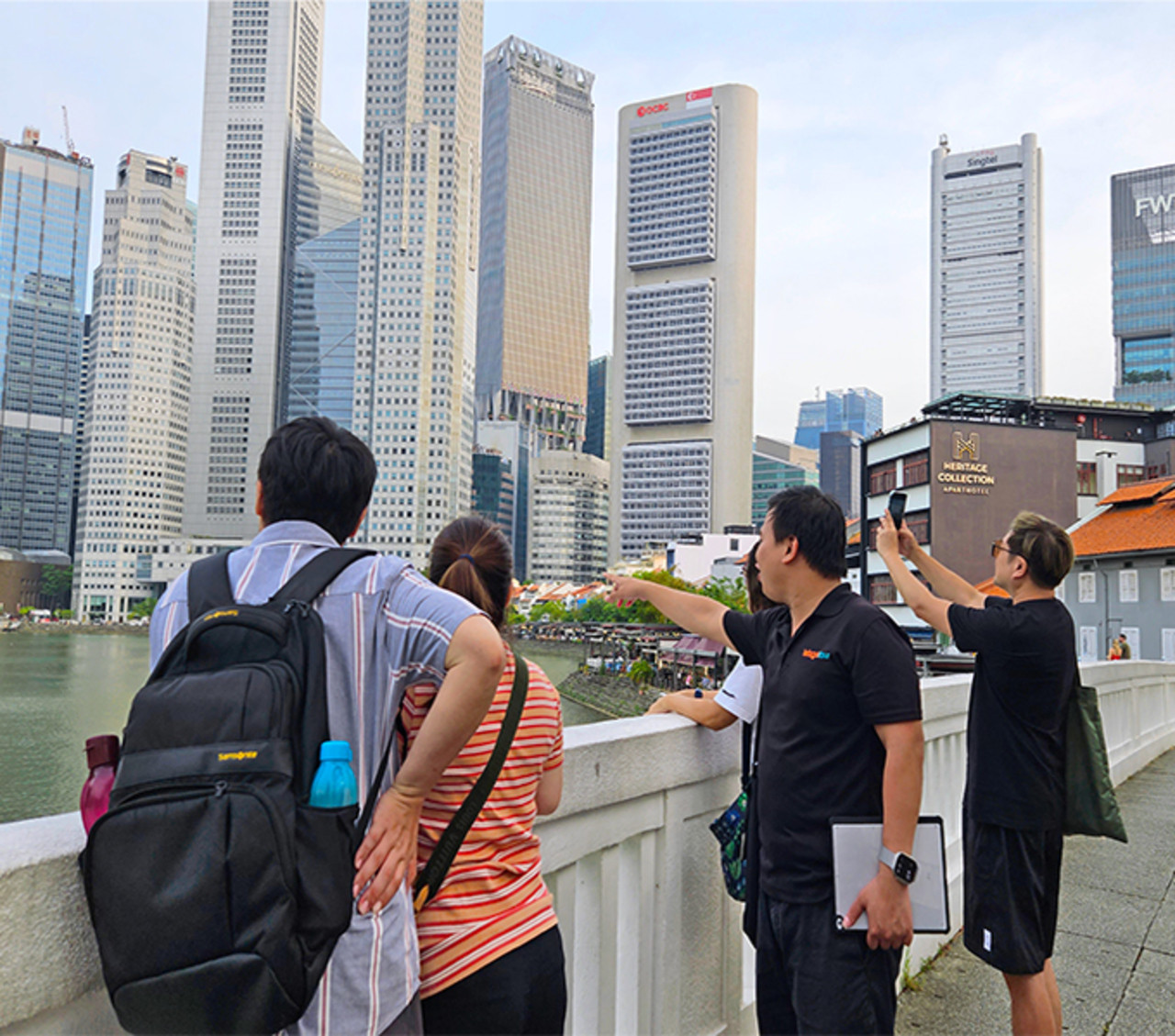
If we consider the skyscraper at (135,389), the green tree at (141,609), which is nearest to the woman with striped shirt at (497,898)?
the green tree at (141,609)

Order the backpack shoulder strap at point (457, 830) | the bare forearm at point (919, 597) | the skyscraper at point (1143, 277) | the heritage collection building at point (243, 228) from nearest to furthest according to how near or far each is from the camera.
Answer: the backpack shoulder strap at point (457, 830), the bare forearm at point (919, 597), the skyscraper at point (1143, 277), the heritage collection building at point (243, 228)

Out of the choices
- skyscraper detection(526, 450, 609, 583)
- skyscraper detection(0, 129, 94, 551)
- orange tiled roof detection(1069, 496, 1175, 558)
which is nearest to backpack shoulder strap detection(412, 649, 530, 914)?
orange tiled roof detection(1069, 496, 1175, 558)

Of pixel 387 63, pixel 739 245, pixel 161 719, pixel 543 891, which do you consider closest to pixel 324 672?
pixel 161 719

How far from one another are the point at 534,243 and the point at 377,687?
558 ft

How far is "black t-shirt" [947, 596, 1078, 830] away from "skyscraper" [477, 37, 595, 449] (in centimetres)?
16018

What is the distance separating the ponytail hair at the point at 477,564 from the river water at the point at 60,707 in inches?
308

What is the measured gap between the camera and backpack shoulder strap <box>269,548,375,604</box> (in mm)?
1485

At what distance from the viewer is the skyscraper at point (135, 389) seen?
108 meters

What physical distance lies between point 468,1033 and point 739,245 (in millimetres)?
135795

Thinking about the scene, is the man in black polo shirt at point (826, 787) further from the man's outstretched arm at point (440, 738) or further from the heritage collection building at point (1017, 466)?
the heritage collection building at point (1017, 466)

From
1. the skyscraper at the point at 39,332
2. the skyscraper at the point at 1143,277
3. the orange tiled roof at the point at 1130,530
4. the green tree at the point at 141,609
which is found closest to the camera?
the orange tiled roof at the point at 1130,530

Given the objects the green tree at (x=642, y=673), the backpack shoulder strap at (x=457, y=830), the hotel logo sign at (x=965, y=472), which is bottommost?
the green tree at (x=642, y=673)

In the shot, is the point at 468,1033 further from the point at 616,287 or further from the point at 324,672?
the point at 616,287

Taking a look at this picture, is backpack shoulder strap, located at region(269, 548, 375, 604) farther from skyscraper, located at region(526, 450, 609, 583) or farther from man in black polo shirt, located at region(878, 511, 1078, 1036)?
skyscraper, located at region(526, 450, 609, 583)
